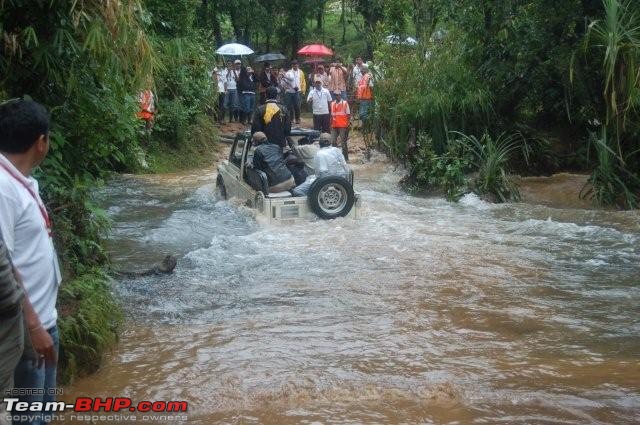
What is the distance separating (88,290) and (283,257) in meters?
3.73

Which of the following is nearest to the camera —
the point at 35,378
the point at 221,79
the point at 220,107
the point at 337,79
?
the point at 35,378

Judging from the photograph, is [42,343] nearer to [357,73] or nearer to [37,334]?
[37,334]

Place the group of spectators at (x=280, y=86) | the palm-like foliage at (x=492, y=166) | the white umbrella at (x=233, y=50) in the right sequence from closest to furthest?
1. the palm-like foliage at (x=492, y=166)
2. the group of spectators at (x=280, y=86)
3. the white umbrella at (x=233, y=50)

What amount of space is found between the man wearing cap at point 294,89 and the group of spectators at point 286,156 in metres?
11.3

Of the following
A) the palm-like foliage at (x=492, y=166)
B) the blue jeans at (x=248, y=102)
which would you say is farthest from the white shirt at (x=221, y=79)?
the palm-like foliage at (x=492, y=166)

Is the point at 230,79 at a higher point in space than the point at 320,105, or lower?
higher

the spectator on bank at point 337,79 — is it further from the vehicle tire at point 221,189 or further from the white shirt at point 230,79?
the vehicle tire at point 221,189

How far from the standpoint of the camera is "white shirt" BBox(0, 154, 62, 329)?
3.11 metres

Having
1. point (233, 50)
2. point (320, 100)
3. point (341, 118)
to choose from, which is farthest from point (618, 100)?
point (233, 50)

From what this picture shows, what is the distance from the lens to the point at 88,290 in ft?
20.1

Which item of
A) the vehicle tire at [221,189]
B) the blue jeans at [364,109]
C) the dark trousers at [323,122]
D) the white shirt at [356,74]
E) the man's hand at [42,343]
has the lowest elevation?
the vehicle tire at [221,189]

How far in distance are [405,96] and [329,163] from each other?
5.10 m

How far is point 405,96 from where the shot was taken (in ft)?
52.9

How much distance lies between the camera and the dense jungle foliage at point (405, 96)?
6.17 meters
